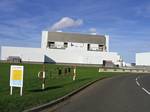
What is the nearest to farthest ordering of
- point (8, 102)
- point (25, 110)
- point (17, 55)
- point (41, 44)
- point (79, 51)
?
1. point (25, 110)
2. point (8, 102)
3. point (17, 55)
4. point (79, 51)
5. point (41, 44)

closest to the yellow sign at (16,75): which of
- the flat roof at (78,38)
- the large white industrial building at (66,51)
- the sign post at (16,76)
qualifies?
the sign post at (16,76)

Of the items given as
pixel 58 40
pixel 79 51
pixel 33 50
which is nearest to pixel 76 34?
pixel 58 40

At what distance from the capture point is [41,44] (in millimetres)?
Result: 132375

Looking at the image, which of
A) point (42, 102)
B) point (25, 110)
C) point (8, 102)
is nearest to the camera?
point (25, 110)

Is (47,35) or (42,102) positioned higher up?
(47,35)

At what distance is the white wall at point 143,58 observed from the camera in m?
128

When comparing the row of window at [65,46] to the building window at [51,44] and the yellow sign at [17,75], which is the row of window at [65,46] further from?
the yellow sign at [17,75]

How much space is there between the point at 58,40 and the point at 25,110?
411 ft

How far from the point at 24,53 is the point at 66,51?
15449 mm

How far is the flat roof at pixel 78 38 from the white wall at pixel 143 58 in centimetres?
1535

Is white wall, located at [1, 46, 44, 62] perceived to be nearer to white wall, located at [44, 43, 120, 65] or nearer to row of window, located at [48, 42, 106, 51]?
white wall, located at [44, 43, 120, 65]

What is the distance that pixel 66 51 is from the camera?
4729 inches

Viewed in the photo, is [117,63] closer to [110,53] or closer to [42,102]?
[110,53]

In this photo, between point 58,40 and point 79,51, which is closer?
point 79,51
